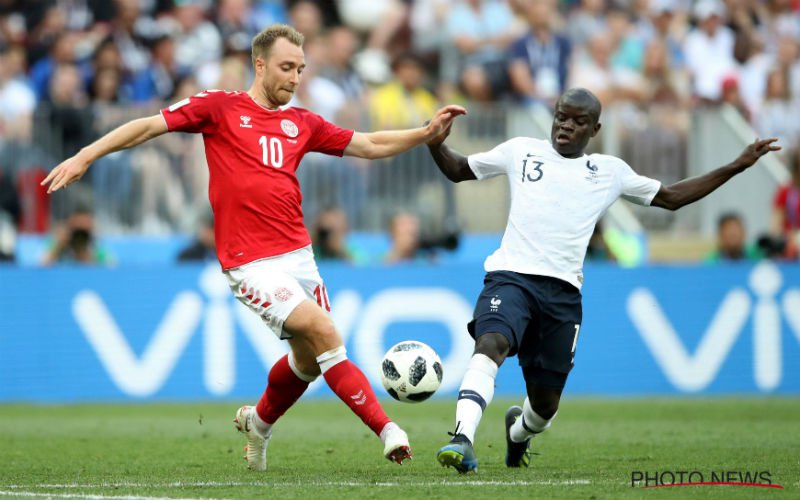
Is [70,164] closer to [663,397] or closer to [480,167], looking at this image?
[480,167]

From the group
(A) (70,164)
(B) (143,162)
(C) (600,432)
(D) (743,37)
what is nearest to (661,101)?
(D) (743,37)

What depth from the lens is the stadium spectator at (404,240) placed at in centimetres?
1491

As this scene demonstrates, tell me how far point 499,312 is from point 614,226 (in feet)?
30.2

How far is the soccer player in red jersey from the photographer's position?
24.1 feet

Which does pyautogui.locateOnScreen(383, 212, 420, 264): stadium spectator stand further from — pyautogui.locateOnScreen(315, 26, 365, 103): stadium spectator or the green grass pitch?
the green grass pitch

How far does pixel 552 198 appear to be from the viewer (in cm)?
773

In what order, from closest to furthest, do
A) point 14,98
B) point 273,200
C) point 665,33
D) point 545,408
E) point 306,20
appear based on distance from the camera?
point 273,200, point 545,408, point 14,98, point 306,20, point 665,33

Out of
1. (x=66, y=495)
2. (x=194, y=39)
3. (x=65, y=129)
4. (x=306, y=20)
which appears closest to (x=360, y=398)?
(x=66, y=495)

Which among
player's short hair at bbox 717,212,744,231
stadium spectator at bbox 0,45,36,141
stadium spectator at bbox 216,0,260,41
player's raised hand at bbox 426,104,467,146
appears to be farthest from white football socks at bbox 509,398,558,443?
stadium spectator at bbox 216,0,260,41

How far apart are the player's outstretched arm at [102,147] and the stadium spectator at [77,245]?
719 cm

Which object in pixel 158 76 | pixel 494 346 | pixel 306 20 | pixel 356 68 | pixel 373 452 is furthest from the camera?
pixel 356 68

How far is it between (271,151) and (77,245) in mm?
7226

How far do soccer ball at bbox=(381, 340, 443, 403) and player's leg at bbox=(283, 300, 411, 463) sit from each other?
0.16 metres

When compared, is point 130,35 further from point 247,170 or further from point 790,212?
point 247,170
